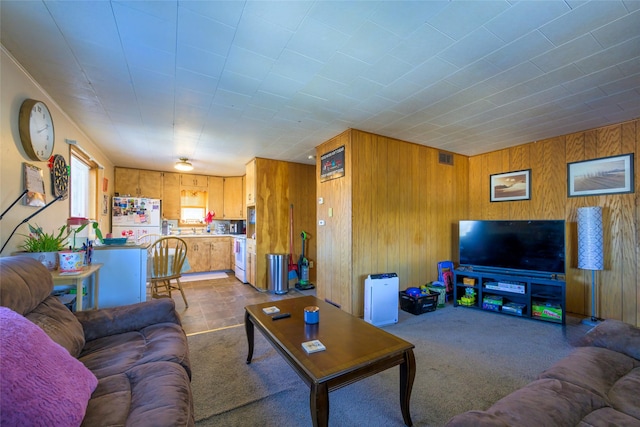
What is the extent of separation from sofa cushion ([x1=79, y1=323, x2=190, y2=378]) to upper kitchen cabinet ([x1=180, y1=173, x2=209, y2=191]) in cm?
509

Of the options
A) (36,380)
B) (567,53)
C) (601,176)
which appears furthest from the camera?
(601,176)

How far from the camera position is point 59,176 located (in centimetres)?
259

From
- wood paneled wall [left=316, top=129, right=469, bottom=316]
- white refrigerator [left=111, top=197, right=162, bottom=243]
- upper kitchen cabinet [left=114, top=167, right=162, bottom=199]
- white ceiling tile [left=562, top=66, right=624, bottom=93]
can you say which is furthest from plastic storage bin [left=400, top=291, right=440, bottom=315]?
upper kitchen cabinet [left=114, top=167, right=162, bottom=199]

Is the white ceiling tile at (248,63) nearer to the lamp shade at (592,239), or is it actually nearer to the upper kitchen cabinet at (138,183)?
the lamp shade at (592,239)

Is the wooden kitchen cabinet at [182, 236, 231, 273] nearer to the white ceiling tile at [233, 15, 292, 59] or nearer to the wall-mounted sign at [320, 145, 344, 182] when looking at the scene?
the wall-mounted sign at [320, 145, 344, 182]

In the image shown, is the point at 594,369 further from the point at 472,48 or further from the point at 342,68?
the point at 342,68

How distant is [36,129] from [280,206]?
10.9 ft

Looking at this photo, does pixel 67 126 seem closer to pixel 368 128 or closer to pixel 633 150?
pixel 368 128

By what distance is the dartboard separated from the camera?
2.49 metres

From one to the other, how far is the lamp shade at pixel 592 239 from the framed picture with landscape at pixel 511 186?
0.84 meters

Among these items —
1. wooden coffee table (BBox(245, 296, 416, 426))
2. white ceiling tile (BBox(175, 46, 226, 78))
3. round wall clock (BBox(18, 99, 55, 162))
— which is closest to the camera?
wooden coffee table (BBox(245, 296, 416, 426))

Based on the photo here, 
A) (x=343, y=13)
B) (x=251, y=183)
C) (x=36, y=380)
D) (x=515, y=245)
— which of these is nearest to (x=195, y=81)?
(x=343, y=13)

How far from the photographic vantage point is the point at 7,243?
182 cm

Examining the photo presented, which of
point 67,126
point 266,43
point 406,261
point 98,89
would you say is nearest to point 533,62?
point 266,43
